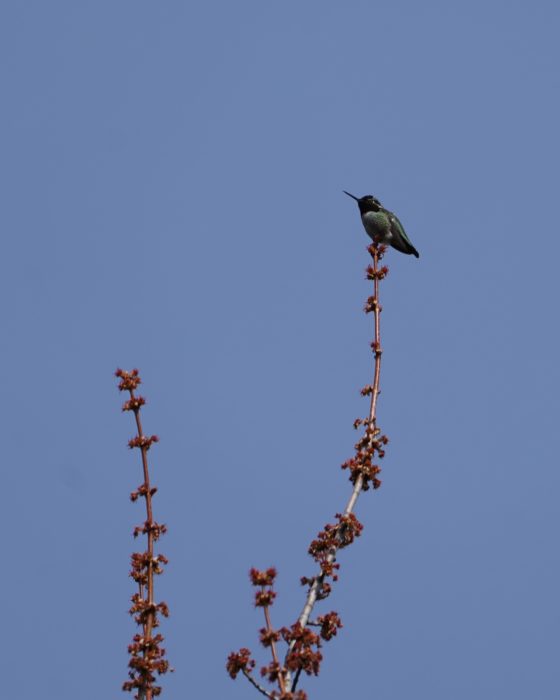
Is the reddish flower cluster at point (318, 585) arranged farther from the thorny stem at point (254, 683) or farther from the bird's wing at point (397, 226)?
the bird's wing at point (397, 226)

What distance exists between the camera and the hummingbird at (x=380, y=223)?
1525 cm

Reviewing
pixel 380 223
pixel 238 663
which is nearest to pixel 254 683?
pixel 238 663

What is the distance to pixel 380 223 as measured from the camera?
15219mm

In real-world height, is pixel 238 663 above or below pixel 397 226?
below

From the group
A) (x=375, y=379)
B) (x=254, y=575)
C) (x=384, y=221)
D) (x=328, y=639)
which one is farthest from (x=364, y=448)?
(x=384, y=221)

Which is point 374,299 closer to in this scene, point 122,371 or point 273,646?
point 122,371

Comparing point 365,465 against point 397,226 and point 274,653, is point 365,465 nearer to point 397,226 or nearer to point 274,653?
point 274,653

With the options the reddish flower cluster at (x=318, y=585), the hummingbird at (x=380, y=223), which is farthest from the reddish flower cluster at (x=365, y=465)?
the hummingbird at (x=380, y=223)

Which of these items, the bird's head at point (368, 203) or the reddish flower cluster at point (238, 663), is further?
the bird's head at point (368, 203)

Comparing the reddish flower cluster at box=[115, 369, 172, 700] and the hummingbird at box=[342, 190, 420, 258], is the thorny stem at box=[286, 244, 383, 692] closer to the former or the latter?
the reddish flower cluster at box=[115, 369, 172, 700]

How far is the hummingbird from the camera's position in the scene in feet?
50.0

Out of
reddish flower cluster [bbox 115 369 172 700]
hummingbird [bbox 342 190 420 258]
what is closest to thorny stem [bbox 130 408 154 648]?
reddish flower cluster [bbox 115 369 172 700]

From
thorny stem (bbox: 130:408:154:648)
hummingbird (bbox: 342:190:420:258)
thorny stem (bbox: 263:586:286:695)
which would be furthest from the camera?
hummingbird (bbox: 342:190:420:258)

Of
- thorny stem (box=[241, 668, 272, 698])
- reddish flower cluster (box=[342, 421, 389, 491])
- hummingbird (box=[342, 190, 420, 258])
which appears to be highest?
hummingbird (box=[342, 190, 420, 258])
